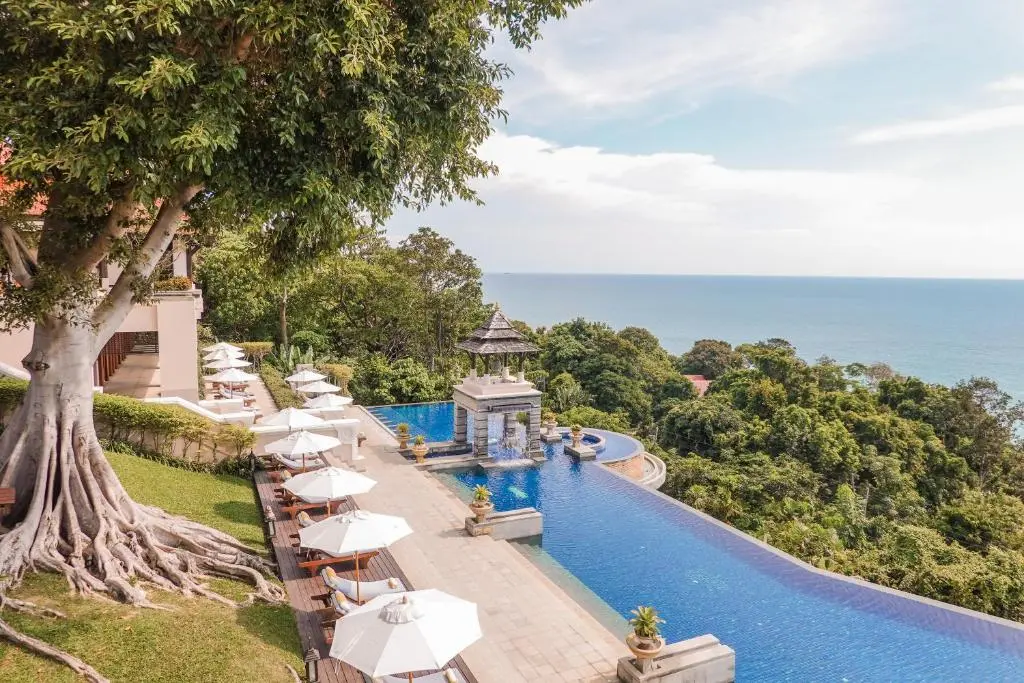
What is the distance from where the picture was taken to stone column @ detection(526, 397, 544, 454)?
23781mm

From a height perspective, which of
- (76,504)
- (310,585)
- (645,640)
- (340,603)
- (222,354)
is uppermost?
(222,354)

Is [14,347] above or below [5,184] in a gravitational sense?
below

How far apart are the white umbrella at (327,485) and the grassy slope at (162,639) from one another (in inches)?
96.4

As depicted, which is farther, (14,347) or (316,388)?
(316,388)

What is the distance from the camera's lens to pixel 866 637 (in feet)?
40.1

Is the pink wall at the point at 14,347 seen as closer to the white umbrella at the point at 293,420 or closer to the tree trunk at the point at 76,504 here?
the white umbrella at the point at 293,420

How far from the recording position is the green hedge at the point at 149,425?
17.0m

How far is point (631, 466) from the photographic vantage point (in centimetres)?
2414

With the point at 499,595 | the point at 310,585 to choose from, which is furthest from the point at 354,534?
the point at 499,595

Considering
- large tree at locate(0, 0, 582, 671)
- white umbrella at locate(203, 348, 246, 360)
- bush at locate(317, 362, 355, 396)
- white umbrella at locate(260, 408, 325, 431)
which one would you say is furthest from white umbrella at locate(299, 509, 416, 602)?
bush at locate(317, 362, 355, 396)

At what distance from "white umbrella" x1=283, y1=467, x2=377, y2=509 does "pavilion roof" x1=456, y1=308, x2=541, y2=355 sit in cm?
978

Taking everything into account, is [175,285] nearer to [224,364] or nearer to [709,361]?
[224,364]

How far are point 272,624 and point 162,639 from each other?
1.70m

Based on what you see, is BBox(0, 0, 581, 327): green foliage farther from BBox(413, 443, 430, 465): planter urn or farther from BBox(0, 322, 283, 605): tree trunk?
BBox(413, 443, 430, 465): planter urn
